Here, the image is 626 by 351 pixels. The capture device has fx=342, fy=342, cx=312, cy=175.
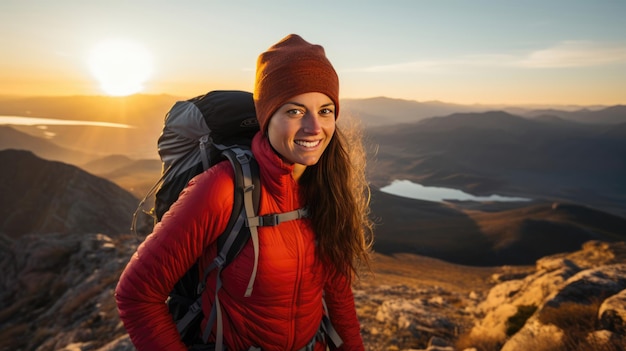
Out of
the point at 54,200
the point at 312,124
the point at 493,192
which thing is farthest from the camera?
the point at 493,192

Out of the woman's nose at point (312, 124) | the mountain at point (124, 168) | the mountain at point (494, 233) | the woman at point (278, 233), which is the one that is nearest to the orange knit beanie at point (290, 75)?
the woman at point (278, 233)

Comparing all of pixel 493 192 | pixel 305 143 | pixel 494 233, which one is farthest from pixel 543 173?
pixel 305 143

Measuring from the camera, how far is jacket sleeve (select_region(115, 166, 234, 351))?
155 cm

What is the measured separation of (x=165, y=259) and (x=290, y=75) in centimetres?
110

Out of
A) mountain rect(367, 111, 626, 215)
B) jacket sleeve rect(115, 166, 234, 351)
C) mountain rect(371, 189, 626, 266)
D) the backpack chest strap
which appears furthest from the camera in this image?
mountain rect(367, 111, 626, 215)

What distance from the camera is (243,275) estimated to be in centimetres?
178

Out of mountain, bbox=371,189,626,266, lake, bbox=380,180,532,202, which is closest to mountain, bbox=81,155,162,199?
lake, bbox=380,180,532,202

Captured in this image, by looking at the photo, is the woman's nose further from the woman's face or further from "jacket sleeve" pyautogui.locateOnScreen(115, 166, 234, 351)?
"jacket sleeve" pyautogui.locateOnScreen(115, 166, 234, 351)

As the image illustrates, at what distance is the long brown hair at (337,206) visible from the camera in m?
2.09

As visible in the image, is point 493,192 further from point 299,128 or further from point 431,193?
point 299,128

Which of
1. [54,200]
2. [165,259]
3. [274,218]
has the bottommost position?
[54,200]

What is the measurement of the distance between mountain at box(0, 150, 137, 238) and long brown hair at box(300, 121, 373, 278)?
52.3 m

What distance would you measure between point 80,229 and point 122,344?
48.2 meters

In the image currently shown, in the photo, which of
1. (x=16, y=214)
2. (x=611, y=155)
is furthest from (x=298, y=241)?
(x=611, y=155)
